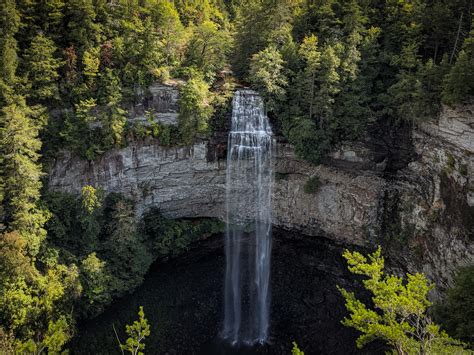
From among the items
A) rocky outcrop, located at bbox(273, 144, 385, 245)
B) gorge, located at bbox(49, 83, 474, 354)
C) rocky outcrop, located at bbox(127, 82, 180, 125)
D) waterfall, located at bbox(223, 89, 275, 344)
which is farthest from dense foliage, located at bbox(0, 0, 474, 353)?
rocky outcrop, located at bbox(273, 144, 385, 245)

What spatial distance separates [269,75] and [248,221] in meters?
11.0

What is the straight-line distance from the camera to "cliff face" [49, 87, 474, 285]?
1956cm

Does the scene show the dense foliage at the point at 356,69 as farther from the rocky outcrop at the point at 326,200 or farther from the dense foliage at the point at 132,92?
the rocky outcrop at the point at 326,200

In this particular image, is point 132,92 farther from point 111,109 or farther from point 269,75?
point 269,75

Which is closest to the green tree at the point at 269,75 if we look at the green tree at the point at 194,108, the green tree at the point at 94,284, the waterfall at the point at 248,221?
the waterfall at the point at 248,221

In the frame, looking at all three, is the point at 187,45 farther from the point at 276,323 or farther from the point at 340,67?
the point at 276,323

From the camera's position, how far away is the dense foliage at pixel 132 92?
18.6 m

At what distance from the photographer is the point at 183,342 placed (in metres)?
22.1

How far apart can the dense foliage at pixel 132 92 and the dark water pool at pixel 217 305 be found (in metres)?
1.43

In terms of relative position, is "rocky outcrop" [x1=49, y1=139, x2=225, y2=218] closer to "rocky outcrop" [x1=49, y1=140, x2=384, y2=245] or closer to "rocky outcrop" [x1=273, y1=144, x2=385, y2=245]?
"rocky outcrop" [x1=49, y1=140, x2=384, y2=245]

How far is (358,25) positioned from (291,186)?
12.3 m

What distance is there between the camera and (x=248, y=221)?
27.5 meters

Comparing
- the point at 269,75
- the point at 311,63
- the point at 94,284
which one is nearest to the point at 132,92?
the point at 269,75

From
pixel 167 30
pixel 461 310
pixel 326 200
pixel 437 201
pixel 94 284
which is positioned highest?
pixel 167 30
